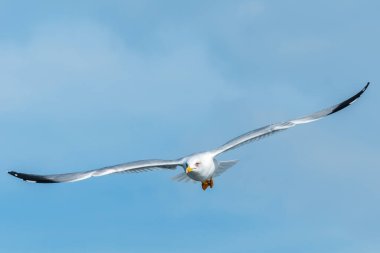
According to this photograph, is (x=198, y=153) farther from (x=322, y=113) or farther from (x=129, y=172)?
(x=322, y=113)

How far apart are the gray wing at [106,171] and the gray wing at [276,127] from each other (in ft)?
8.27

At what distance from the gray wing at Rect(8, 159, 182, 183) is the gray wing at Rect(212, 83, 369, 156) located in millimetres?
2519

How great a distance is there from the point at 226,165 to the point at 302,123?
15.3 ft

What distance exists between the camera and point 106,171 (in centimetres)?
5184

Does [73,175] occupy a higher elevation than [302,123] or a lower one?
lower

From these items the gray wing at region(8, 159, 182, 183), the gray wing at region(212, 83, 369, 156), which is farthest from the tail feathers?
the gray wing at region(8, 159, 182, 183)

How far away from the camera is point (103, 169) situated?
52.0 metres

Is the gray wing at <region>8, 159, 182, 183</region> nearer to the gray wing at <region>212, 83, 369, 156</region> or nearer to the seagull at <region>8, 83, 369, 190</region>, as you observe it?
the seagull at <region>8, 83, 369, 190</region>

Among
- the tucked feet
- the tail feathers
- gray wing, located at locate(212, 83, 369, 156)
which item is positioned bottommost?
the tucked feet

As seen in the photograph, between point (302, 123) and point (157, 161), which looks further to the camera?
point (302, 123)

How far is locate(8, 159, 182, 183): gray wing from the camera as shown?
169 ft

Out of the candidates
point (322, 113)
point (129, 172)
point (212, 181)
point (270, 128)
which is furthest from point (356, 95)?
point (129, 172)

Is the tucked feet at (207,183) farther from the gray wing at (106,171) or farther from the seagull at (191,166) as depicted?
A: the gray wing at (106,171)

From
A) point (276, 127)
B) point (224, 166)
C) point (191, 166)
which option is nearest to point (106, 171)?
point (191, 166)
